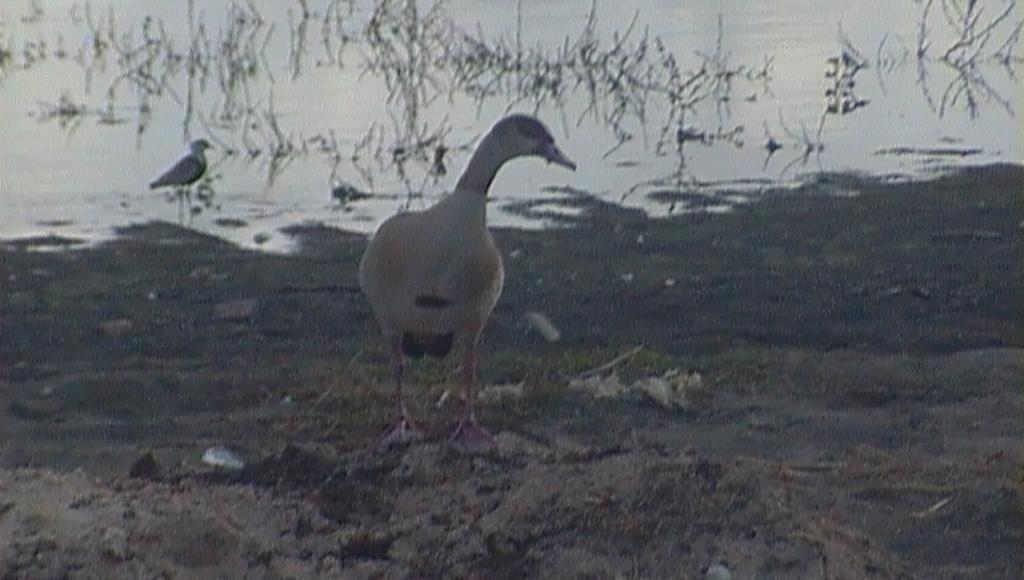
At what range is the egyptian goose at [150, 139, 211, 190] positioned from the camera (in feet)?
40.1

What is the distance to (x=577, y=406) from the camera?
6.91 m

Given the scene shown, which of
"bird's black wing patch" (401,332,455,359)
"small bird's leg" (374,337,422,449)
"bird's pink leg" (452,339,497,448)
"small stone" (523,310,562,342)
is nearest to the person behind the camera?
"bird's pink leg" (452,339,497,448)

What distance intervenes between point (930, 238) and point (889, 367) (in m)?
2.82

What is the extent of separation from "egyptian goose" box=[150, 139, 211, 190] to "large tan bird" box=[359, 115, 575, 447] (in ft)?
20.5

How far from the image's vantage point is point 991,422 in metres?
6.68

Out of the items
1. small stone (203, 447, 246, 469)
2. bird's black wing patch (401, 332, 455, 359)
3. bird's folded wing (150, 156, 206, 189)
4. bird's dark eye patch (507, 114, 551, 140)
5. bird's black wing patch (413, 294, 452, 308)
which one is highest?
bird's dark eye patch (507, 114, 551, 140)

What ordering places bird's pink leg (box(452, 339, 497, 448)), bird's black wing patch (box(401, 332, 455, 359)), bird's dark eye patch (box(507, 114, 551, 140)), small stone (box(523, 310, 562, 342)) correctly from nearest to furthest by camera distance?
bird's pink leg (box(452, 339, 497, 448)) → bird's black wing patch (box(401, 332, 455, 359)) → bird's dark eye patch (box(507, 114, 551, 140)) → small stone (box(523, 310, 562, 342))

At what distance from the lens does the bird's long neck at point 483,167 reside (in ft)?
20.3

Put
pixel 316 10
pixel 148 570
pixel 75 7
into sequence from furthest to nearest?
pixel 75 7 → pixel 316 10 → pixel 148 570

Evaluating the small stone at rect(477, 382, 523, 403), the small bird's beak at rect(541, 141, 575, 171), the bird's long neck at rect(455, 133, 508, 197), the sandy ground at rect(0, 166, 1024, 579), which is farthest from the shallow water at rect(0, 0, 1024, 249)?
the bird's long neck at rect(455, 133, 508, 197)

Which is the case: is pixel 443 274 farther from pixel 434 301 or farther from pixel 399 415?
pixel 399 415

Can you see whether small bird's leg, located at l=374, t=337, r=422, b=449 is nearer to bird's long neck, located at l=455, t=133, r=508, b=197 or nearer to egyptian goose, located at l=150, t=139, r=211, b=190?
bird's long neck, located at l=455, t=133, r=508, b=197

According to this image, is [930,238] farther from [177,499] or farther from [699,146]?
[177,499]

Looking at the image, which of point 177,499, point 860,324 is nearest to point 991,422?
point 860,324
